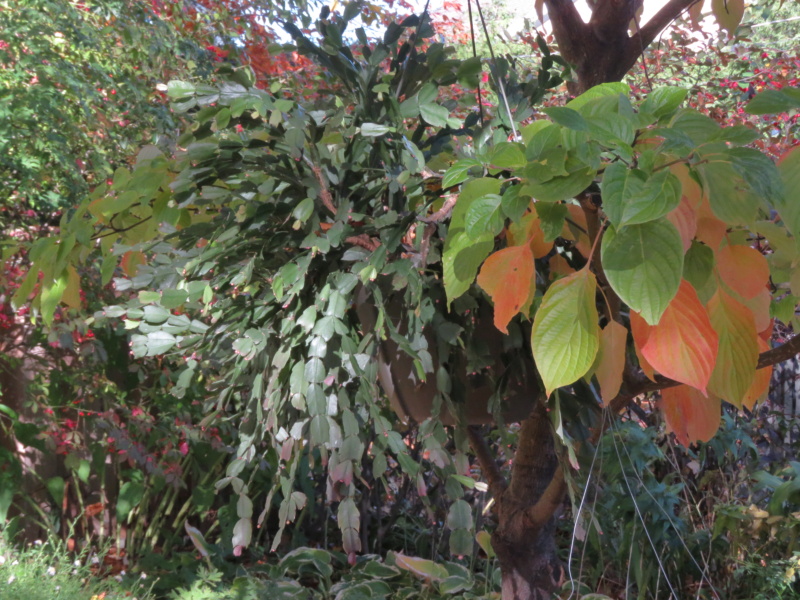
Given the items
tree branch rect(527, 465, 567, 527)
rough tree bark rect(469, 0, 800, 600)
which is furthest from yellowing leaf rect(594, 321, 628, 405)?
tree branch rect(527, 465, 567, 527)

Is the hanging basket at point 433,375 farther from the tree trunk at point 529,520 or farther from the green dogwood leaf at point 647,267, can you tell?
the green dogwood leaf at point 647,267

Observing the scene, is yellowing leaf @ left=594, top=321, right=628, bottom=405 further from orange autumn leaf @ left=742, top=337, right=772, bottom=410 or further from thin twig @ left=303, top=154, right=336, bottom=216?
thin twig @ left=303, top=154, right=336, bottom=216

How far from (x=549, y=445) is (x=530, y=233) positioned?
0.57 meters

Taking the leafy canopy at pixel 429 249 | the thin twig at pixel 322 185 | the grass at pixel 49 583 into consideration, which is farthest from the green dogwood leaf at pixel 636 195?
the grass at pixel 49 583

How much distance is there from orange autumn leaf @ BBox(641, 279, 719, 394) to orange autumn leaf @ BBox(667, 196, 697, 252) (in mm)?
48

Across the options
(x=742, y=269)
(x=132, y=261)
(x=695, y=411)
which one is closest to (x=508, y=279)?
(x=742, y=269)

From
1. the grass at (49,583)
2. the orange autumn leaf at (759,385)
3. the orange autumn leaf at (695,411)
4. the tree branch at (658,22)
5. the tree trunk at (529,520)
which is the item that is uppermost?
the tree branch at (658,22)

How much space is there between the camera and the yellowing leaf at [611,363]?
54 cm

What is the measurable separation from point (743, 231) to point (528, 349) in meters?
0.28

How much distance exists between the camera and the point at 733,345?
0.51 meters

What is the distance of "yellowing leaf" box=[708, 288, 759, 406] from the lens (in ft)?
1.66

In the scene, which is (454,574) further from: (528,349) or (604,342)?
(604,342)

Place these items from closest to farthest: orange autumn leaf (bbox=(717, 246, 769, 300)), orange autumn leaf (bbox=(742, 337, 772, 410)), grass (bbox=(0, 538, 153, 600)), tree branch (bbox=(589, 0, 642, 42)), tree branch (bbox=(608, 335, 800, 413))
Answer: orange autumn leaf (bbox=(717, 246, 769, 300)) → orange autumn leaf (bbox=(742, 337, 772, 410)) → tree branch (bbox=(608, 335, 800, 413)) → tree branch (bbox=(589, 0, 642, 42)) → grass (bbox=(0, 538, 153, 600))

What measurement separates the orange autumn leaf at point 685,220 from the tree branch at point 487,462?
685 mm
